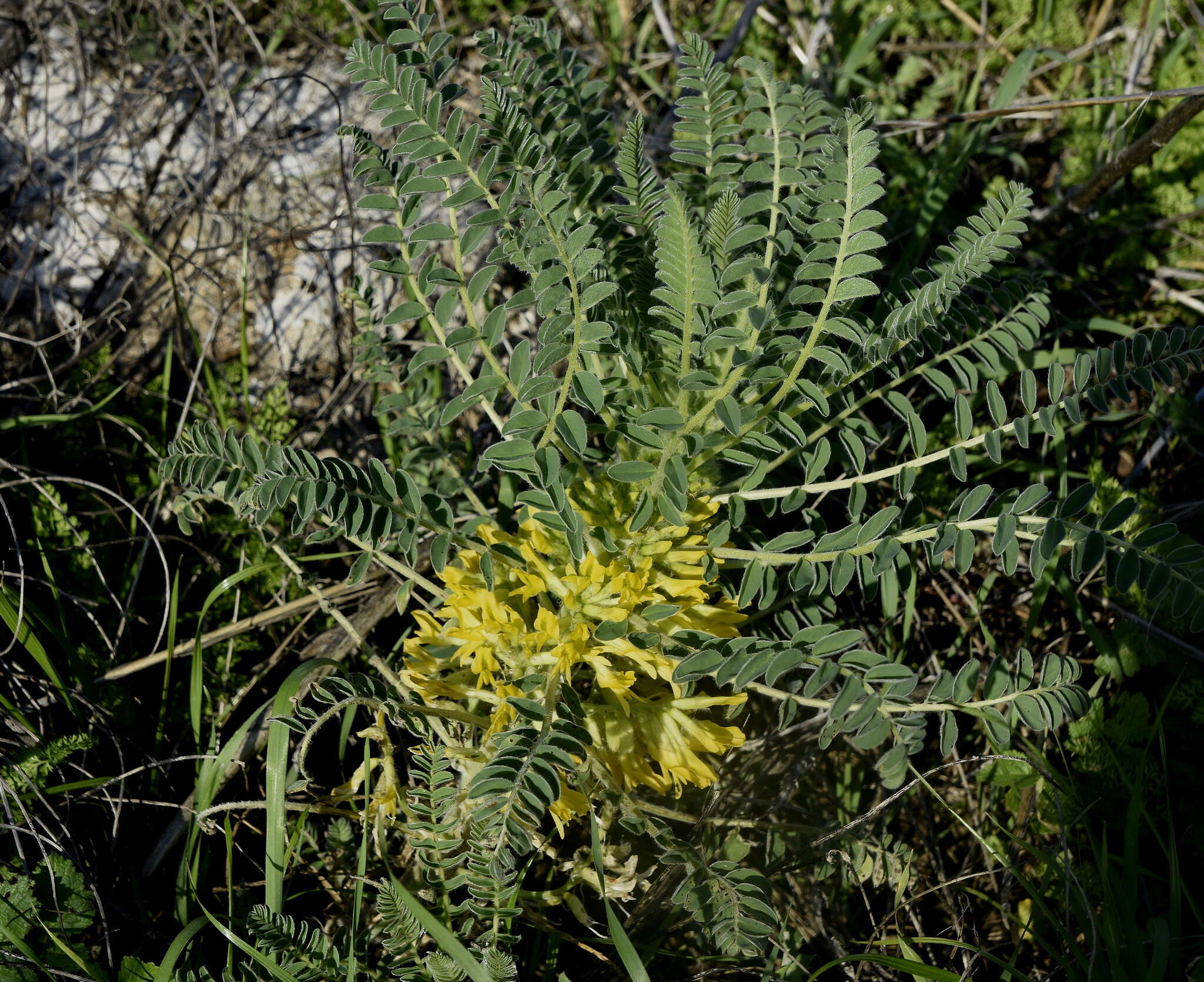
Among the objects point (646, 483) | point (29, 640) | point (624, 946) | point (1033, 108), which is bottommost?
point (29, 640)

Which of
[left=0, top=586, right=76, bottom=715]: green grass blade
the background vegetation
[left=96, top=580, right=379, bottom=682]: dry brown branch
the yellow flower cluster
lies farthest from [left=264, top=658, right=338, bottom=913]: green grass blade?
[left=0, top=586, right=76, bottom=715]: green grass blade

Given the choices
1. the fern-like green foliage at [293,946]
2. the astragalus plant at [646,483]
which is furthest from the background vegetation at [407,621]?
the astragalus plant at [646,483]

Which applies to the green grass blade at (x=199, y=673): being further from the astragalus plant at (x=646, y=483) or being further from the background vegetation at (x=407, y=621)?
the astragalus plant at (x=646, y=483)

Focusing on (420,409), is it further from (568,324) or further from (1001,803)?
(1001,803)

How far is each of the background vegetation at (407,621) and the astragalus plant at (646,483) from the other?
0.23 m

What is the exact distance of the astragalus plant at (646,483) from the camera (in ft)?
4.66

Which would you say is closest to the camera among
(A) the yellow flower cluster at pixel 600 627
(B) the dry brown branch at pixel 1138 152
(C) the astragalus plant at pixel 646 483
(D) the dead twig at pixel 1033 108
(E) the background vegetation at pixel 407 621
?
(C) the astragalus plant at pixel 646 483

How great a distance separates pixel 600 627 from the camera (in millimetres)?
1479

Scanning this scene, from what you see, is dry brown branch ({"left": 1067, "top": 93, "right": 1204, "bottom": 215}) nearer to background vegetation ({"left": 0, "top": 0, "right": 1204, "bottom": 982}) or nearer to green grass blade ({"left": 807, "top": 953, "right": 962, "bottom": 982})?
background vegetation ({"left": 0, "top": 0, "right": 1204, "bottom": 982})

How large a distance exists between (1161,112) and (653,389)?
6.27 ft

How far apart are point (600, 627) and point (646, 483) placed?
0.28 metres

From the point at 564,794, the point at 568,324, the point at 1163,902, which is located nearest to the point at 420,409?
the point at 568,324

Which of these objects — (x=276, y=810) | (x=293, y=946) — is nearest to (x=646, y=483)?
(x=276, y=810)

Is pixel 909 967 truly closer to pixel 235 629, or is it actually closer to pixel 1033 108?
pixel 235 629
